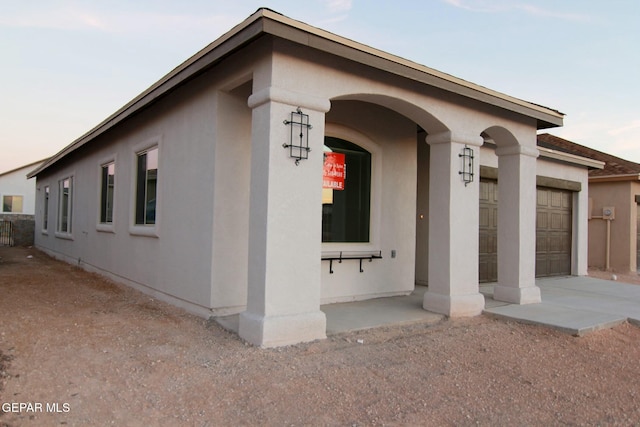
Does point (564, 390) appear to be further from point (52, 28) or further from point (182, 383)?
point (52, 28)

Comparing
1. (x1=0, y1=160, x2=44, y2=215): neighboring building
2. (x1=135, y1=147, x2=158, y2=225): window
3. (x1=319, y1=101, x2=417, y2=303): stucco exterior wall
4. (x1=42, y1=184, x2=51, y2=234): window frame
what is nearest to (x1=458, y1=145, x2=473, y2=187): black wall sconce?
(x1=319, y1=101, x2=417, y2=303): stucco exterior wall

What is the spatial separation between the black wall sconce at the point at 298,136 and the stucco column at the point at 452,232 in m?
2.47

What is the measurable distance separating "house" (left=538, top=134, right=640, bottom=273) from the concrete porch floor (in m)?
6.73

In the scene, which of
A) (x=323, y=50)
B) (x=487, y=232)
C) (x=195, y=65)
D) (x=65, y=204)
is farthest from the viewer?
(x=65, y=204)

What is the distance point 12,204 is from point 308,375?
38.5 m

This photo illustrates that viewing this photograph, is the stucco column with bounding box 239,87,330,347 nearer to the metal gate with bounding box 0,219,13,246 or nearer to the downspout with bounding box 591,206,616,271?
the downspout with bounding box 591,206,616,271

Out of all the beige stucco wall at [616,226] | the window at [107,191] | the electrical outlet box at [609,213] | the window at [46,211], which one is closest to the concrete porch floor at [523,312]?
the window at [107,191]

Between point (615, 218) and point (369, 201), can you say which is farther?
point (615, 218)

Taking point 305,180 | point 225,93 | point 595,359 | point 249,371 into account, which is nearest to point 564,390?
point 595,359

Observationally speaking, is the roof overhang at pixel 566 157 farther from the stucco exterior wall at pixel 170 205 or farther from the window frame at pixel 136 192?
the window frame at pixel 136 192

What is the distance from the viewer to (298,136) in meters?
5.03

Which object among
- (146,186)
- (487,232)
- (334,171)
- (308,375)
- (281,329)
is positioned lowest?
(308,375)

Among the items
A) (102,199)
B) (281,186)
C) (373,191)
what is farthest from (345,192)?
(102,199)

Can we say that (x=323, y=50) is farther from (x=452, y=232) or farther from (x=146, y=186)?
(x=146, y=186)
